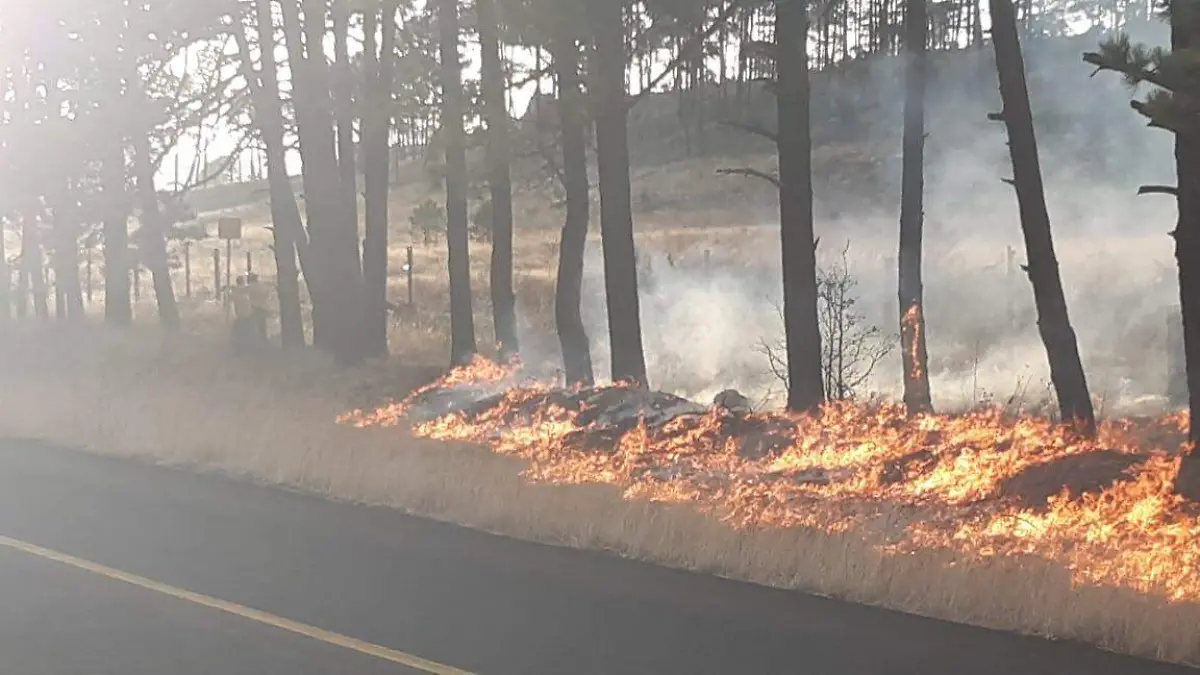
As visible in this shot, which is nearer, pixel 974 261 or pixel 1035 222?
pixel 1035 222

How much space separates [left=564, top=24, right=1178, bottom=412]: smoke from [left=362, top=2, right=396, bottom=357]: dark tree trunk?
19.9 ft

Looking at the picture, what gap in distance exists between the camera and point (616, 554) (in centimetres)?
1023

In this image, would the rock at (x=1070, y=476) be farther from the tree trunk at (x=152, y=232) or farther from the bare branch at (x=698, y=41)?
the tree trunk at (x=152, y=232)

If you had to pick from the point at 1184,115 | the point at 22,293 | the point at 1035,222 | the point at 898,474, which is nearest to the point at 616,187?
the point at 1035,222

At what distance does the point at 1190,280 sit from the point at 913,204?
837cm

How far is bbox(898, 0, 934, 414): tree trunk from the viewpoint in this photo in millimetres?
19828

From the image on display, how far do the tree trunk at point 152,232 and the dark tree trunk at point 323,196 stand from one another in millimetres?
8501

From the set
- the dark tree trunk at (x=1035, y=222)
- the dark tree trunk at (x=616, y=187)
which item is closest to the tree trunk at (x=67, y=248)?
the dark tree trunk at (x=616, y=187)

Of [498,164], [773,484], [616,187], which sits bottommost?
[773,484]

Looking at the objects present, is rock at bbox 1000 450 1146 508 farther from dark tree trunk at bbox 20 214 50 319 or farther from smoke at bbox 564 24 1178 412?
dark tree trunk at bbox 20 214 50 319

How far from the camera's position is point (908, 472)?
13688 millimetres

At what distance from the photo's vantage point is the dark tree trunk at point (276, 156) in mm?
24734

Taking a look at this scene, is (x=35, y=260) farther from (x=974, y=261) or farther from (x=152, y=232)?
(x=974, y=261)

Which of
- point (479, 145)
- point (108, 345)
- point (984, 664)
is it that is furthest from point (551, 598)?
point (108, 345)
